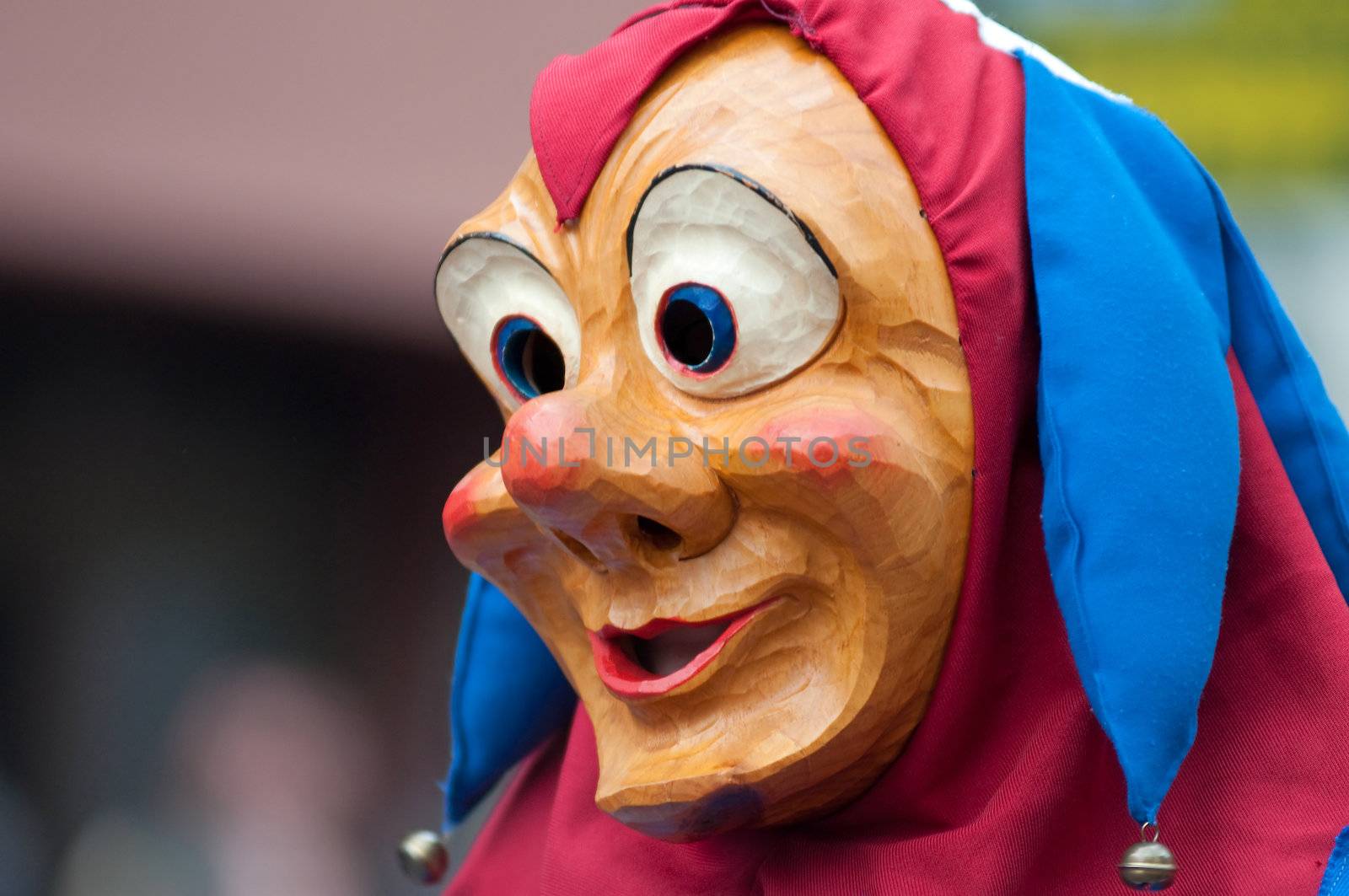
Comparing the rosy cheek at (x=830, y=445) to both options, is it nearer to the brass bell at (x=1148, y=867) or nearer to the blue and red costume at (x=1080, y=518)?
the blue and red costume at (x=1080, y=518)

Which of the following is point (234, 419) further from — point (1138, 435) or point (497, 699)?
point (1138, 435)

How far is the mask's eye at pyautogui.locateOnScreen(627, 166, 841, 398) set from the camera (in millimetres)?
866

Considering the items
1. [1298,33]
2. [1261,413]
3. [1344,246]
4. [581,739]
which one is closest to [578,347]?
[581,739]

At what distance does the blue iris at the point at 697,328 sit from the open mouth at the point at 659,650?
15 centimetres

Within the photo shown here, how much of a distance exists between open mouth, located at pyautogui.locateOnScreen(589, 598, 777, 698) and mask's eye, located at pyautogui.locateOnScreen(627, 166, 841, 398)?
145mm

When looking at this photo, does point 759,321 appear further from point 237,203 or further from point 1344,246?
point 1344,246

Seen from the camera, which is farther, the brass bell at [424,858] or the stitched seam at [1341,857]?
the brass bell at [424,858]

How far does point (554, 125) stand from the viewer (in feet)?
3.21

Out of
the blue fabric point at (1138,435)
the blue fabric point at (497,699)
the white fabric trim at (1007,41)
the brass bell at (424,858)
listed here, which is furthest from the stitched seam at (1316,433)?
the brass bell at (424,858)

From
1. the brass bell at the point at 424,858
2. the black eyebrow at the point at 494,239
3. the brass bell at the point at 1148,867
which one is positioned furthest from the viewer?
the brass bell at the point at 424,858

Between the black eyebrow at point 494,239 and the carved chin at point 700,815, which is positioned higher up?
the black eyebrow at point 494,239

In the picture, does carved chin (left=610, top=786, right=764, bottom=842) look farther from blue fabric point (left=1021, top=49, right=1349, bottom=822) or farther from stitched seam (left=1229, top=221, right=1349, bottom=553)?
stitched seam (left=1229, top=221, right=1349, bottom=553)

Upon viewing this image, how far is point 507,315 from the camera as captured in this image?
1005mm

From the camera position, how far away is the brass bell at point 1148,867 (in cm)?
80
